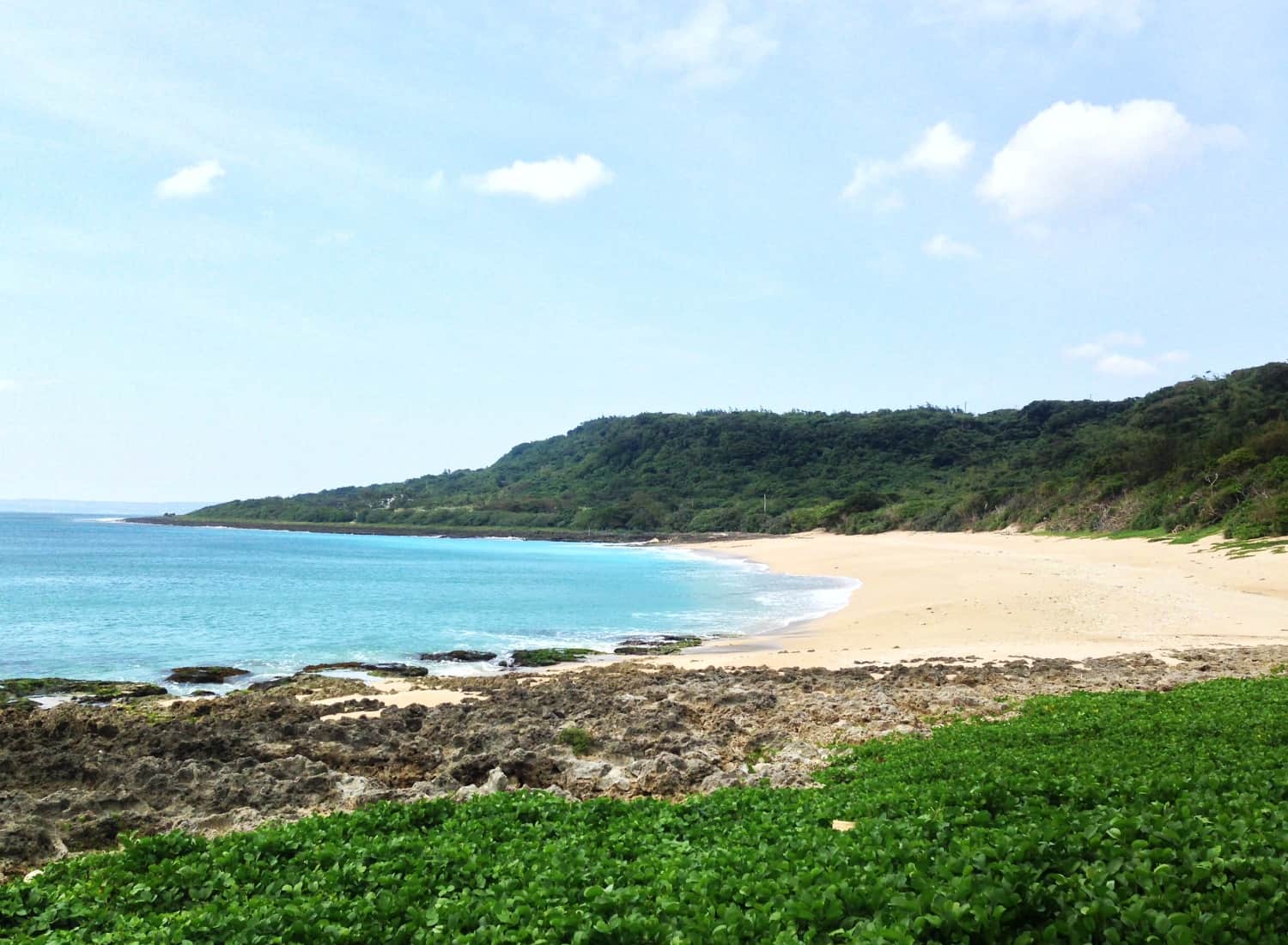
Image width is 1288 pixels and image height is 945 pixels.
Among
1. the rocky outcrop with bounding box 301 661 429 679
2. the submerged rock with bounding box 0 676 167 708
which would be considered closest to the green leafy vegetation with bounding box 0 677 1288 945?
the submerged rock with bounding box 0 676 167 708

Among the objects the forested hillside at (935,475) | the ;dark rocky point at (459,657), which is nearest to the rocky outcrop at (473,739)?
the ;dark rocky point at (459,657)

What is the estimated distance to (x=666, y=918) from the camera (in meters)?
4.95

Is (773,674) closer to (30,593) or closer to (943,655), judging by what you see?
(943,655)

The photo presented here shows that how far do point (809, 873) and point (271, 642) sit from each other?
2804 centimetres

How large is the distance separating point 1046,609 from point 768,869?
87.1ft

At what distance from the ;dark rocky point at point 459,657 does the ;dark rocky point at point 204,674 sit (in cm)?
501

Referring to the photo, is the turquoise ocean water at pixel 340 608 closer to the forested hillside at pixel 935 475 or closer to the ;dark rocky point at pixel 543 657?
the ;dark rocky point at pixel 543 657

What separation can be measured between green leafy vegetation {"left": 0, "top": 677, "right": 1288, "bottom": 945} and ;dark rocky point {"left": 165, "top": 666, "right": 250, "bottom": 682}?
16.5 meters

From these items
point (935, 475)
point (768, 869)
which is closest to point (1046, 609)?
point (768, 869)

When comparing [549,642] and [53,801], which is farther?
[549,642]

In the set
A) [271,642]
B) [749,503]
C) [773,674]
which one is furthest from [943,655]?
[749,503]

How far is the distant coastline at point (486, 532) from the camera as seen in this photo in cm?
12538

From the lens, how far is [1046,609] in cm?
2866

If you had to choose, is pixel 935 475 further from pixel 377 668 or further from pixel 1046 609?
pixel 377 668
